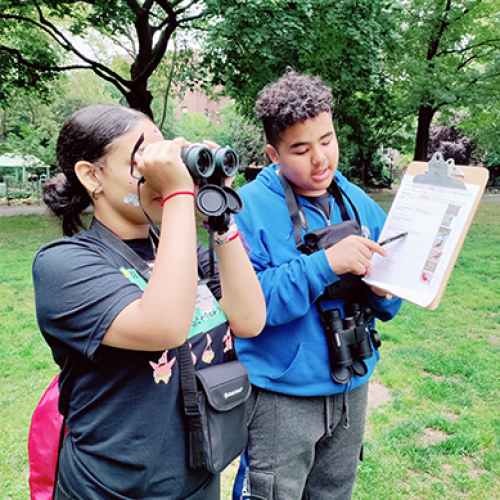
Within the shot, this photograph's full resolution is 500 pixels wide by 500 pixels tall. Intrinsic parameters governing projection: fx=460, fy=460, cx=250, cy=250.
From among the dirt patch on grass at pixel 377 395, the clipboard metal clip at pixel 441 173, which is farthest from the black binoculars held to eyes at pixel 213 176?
the dirt patch on grass at pixel 377 395

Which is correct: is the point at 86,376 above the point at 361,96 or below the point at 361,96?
below

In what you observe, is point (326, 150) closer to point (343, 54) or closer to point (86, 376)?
point (86, 376)

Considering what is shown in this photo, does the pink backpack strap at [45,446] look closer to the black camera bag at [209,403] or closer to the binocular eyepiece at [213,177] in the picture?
the black camera bag at [209,403]

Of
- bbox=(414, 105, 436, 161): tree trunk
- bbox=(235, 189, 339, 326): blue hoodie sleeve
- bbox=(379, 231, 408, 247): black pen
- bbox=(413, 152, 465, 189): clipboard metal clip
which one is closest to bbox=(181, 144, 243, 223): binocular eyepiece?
bbox=(235, 189, 339, 326): blue hoodie sleeve

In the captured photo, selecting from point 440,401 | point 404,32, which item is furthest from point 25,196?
point 440,401

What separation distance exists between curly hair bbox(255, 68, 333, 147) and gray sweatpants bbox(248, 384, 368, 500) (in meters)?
1.07

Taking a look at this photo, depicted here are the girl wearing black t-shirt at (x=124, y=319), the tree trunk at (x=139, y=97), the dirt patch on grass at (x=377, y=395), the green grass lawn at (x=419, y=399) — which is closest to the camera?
the girl wearing black t-shirt at (x=124, y=319)

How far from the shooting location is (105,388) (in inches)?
51.0

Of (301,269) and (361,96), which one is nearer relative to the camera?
(301,269)

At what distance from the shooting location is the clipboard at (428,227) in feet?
5.37

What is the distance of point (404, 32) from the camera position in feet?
43.1

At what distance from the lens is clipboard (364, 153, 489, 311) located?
1.64 meters

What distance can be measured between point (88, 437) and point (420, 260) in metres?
1.27

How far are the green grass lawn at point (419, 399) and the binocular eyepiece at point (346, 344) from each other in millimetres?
1215
